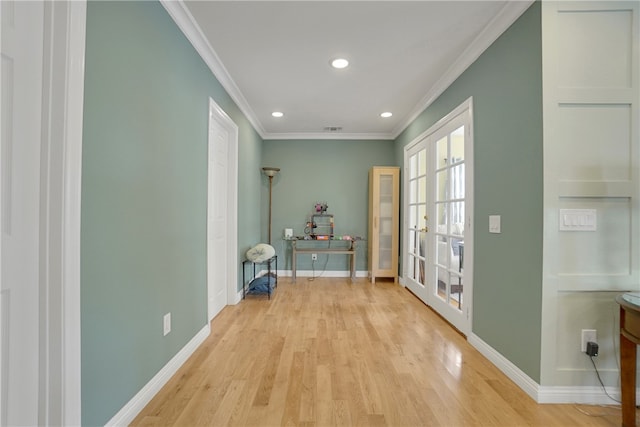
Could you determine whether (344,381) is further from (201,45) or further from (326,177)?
(326,177)

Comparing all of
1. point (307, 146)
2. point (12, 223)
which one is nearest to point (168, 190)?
point (12, 223)

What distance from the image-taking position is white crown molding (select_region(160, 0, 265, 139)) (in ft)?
5.90

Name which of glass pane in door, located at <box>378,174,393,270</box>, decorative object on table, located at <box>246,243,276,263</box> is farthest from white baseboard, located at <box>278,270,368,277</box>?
decorative object on table, located at <box>246,243,276,263</box>

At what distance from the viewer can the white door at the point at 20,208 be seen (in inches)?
37.4

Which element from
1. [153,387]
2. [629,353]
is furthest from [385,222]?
[153,387]

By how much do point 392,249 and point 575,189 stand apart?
3.07 metres

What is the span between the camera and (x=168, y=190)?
1796mm

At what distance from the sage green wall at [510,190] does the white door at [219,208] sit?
7.71 feet

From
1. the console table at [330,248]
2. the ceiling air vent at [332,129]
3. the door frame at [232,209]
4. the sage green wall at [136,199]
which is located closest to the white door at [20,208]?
the sage green wall at [136,199]

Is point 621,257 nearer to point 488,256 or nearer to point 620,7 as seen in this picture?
point 488,256

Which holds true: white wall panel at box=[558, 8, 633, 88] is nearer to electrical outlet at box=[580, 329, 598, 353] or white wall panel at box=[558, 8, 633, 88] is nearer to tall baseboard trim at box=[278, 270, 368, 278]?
electrical outlet at box=[580, 329, 598, 353]

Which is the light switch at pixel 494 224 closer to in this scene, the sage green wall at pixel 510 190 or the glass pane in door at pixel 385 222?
the sage green wall at pixel 510 190

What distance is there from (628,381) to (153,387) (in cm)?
250

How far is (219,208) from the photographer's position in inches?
120
